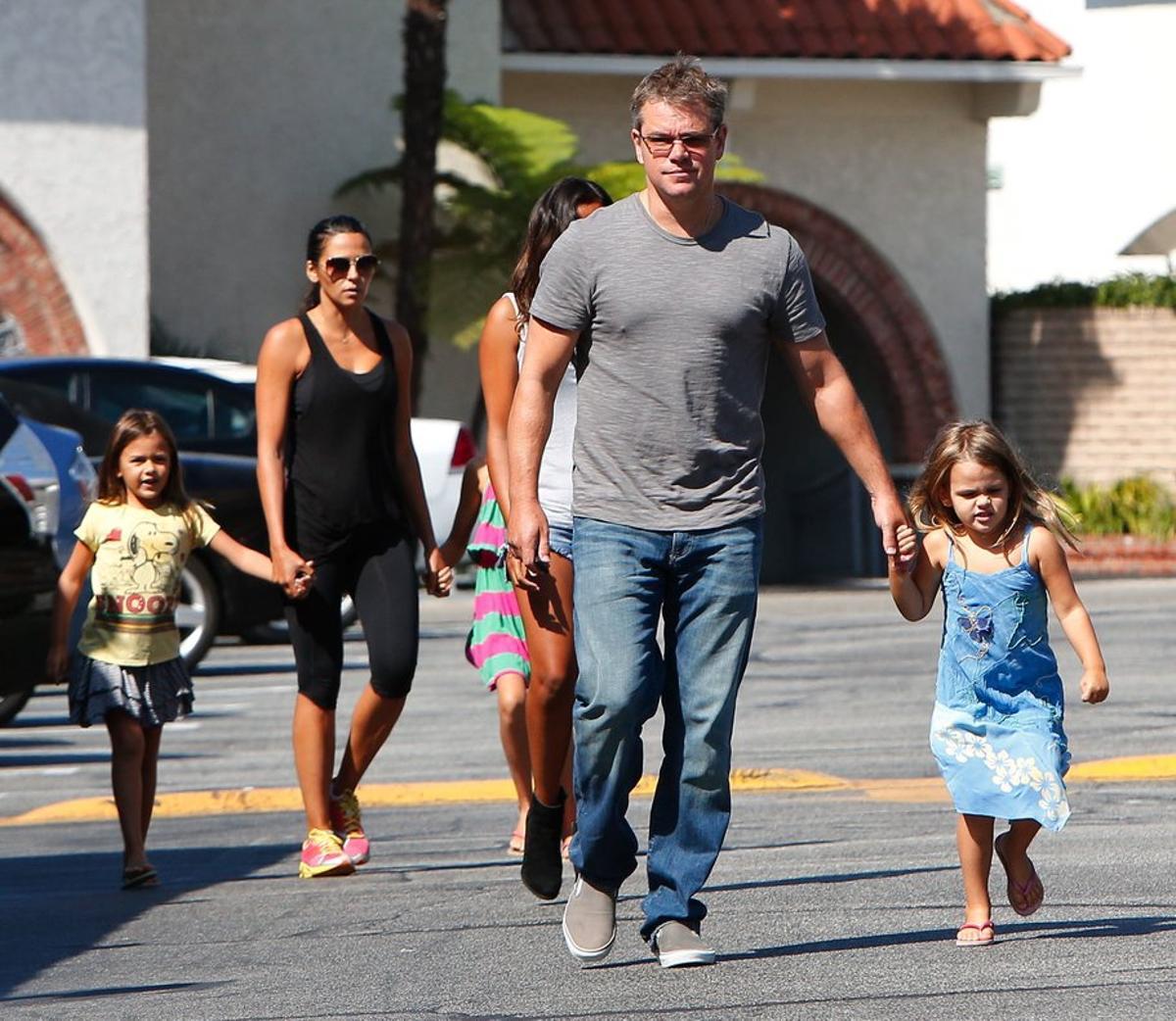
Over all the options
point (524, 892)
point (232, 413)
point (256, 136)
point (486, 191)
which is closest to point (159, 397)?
point (232, 413)

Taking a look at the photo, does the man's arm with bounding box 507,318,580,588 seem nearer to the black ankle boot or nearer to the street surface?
the black ankle boot

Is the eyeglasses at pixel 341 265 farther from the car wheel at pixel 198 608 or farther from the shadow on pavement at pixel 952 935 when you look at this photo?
the car wheel at pixel 198 608

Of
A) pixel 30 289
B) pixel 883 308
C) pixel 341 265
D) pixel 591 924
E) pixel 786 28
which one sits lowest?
pixel 591 924

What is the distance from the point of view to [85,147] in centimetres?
1919

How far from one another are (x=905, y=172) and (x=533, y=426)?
19.3 meters

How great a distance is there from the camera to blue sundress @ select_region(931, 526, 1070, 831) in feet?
19.3

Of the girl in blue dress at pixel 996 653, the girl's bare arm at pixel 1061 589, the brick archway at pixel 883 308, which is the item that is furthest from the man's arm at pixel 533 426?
the brick archway at pixel 883 308

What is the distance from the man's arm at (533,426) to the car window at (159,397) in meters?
9.45

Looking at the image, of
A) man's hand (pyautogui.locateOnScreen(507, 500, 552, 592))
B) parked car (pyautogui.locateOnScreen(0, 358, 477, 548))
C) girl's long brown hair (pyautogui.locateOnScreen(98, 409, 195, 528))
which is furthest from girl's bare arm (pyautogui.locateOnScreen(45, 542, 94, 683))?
parked car (pyautogui.locateOnScreen(0, 358, 477, 548))

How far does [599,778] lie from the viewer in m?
5.77

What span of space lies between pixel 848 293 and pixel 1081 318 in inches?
88.7

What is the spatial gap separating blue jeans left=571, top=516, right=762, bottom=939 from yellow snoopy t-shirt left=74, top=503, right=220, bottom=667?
2.34 metres

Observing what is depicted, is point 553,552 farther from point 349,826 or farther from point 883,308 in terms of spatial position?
point 883,308

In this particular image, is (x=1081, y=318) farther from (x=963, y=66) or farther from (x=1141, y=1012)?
(x=1141, y=1012)
